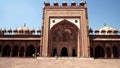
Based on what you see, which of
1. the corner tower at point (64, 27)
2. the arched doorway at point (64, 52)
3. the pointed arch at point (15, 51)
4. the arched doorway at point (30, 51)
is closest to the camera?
the corner tower at point (64, 27)

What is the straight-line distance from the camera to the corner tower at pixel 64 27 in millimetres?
28344

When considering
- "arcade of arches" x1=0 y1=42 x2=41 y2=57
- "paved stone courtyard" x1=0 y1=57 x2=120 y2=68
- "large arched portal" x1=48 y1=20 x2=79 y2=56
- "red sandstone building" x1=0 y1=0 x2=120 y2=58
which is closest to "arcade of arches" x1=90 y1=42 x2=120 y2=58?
"red sandstone building" x1=0 y1=0 x2=120 y2=58

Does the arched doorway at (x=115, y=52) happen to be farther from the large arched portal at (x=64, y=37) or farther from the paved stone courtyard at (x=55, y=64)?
the paved stone courtyard at (x=55, y=64)

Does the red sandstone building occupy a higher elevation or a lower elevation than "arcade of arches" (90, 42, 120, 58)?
higher

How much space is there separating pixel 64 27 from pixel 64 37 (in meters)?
1.79

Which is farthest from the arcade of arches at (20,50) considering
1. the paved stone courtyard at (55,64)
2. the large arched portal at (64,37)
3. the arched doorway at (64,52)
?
the paved stone courtyard at (55,64)

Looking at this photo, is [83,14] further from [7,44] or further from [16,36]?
[7,44]

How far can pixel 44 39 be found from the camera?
91.2 ft

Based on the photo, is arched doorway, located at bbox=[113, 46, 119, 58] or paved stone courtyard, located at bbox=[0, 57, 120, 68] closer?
paved stone courtyard, located at bbox=[0, 57, 120, 68]

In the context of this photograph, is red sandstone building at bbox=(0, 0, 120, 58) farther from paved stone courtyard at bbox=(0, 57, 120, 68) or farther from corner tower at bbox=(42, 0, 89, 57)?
paved stone courtyard at bbox=(0, 57, 120, 68)

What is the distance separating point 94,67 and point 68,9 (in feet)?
49.4

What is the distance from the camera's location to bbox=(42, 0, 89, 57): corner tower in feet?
93.0

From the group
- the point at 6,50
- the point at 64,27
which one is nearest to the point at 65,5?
the point at 64,27

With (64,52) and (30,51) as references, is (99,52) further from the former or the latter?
(30,51)
